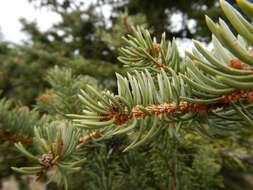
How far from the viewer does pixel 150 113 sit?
10.2 inches

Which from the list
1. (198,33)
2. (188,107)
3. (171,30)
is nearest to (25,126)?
(188,107)

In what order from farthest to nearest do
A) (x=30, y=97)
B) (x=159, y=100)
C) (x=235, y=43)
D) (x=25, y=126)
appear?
1. (x=30, y=97)
2. (x=25, y=126)
3. (x=159, y=100)
4. (x=235, y=43)

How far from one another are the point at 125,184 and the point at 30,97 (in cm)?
198

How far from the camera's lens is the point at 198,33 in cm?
219

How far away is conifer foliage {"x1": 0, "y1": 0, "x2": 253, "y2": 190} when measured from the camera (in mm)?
202

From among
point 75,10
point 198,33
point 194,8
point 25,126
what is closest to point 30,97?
point 75,10

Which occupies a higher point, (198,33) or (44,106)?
(198,33)

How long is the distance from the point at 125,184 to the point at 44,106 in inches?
16.7

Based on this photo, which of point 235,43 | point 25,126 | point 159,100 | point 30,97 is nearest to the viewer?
point 235,43

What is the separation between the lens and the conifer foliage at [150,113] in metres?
0.20

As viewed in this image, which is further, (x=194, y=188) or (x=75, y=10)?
(x=75, y=10)

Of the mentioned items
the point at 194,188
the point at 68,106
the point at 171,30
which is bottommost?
the point at 194,188

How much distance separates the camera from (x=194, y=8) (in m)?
2.34

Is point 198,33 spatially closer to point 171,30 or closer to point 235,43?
point 171,30
